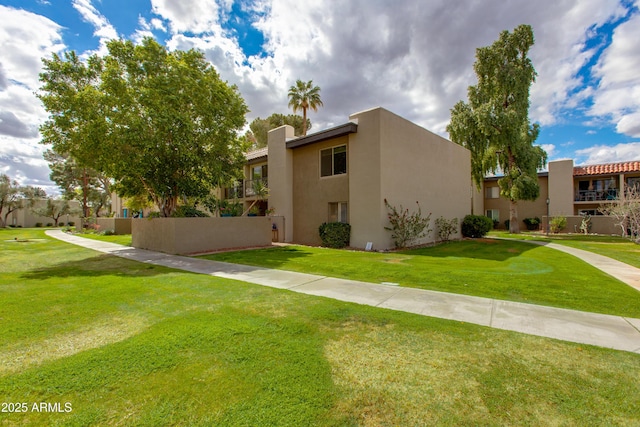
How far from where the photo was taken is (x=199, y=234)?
13578 mm

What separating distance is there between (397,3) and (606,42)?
10188mm

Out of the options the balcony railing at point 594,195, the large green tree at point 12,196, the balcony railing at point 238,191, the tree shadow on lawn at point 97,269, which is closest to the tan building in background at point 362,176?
the balcony railing at point 238,191

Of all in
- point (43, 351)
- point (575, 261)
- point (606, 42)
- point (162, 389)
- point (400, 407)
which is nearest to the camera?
point (400, 407)

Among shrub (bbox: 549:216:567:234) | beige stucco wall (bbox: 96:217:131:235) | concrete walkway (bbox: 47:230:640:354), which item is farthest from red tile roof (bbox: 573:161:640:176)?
beige stucco wall (bbox: 96:217:131:235)

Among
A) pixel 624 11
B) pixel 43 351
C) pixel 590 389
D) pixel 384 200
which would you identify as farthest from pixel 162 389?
pixel 624 11

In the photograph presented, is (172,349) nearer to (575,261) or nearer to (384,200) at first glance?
(384,200)

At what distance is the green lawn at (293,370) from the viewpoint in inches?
96.2

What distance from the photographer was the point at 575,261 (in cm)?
1100

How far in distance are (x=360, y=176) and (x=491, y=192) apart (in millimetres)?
25623

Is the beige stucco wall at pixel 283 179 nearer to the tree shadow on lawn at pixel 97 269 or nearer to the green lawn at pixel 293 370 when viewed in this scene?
the tree shadow on lawn at pixel 97 269

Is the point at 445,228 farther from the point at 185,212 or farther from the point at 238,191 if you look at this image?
the point at 185,212

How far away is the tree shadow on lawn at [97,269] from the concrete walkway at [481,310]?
9.93 feet

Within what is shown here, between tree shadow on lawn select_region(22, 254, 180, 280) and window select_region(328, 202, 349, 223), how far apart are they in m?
9.06

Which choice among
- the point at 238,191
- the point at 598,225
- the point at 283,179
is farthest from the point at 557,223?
the point at 238,191
